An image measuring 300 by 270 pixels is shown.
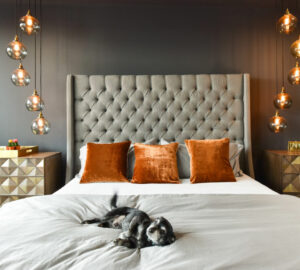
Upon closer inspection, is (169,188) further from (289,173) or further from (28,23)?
(28,23)

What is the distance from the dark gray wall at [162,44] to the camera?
3.17 m

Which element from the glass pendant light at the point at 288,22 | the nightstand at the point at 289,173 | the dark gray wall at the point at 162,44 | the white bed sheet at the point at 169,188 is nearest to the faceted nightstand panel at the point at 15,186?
the white bed sheet at the point at 169,188

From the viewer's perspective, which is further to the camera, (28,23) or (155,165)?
(155,165)

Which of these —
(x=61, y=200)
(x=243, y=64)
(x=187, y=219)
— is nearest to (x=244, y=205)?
(x=187, y=219)

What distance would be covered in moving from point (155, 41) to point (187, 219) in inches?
94.1

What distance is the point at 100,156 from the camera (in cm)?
255

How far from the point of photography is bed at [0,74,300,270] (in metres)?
0.97

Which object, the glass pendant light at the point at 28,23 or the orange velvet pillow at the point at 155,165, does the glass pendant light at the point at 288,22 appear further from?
the glass pendant light at the point at 28,23

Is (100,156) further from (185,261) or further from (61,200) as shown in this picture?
(185,261)

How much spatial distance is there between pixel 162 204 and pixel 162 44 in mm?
2181

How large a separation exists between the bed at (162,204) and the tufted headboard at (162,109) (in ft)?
0.04

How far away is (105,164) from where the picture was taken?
8.25ft

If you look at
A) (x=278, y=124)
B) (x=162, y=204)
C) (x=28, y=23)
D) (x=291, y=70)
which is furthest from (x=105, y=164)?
(x=291, y=70)

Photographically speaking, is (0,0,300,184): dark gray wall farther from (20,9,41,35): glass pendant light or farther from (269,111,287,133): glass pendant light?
(20,9,41,35): glass pendant light
